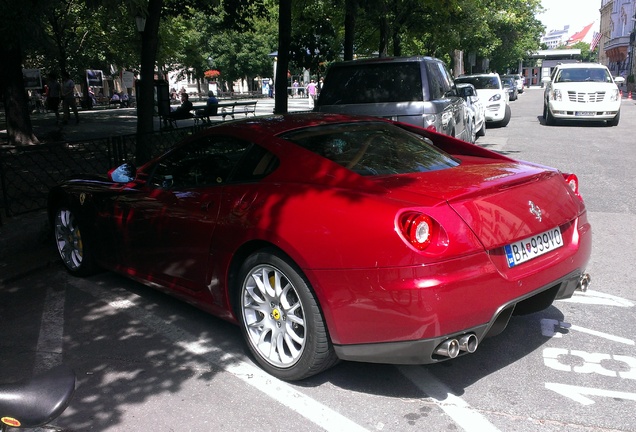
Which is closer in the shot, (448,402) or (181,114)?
(448,402)

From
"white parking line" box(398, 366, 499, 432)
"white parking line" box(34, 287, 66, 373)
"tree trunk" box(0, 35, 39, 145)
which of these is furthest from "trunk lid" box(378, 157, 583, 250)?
"tree trunk" box(0, 35, 39, 145)

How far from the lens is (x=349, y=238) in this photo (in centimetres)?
329

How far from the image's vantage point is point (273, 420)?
3363 millimetres

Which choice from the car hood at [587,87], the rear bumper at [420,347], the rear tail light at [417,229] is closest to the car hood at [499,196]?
the rear tail light at [417,229]

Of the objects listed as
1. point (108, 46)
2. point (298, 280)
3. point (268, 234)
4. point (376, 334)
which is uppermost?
point (108, 46)

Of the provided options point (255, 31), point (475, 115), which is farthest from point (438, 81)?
point (255, 31)

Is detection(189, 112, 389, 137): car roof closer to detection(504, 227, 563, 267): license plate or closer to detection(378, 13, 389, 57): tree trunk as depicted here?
detection(504, 227, 563, 267): license plate

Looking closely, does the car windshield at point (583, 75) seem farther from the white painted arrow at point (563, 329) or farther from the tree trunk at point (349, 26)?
the white painted arrow at point (563, 329)

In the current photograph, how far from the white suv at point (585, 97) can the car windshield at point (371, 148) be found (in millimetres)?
16189

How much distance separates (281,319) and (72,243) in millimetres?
3061

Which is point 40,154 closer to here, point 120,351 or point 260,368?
point 120,351

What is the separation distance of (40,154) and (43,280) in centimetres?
319

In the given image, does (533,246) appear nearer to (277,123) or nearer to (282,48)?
(277,123)

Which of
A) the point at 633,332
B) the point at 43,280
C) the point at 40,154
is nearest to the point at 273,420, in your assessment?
the point at 633,332
